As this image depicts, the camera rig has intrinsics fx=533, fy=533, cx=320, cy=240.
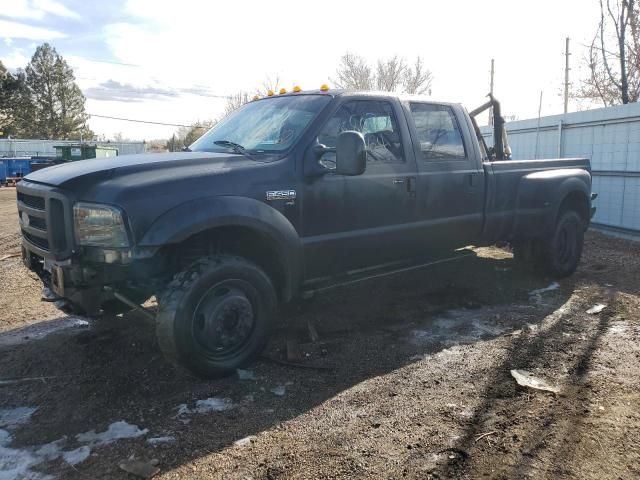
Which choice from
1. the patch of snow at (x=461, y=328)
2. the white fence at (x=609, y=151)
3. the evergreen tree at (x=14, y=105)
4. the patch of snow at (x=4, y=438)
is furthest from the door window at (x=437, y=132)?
the evergreen tree at (x=14, y=105)

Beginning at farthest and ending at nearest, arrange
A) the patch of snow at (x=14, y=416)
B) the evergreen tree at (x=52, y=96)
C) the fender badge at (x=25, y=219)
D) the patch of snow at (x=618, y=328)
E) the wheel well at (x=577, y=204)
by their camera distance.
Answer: the evergreen tree at (x=52, y=96)
the wheel well at (x=577, y=204)
the patch of snow at (x=618, y=328)
the fender badge at (x=25, y=219)
the patch of snow at (x=14, y=416)

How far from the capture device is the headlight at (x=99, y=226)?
127 inches

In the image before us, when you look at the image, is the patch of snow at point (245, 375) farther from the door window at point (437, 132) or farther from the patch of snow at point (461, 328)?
the door window at point (437, 132)

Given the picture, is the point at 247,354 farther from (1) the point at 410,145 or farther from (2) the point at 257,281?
(1) the point at 410,145

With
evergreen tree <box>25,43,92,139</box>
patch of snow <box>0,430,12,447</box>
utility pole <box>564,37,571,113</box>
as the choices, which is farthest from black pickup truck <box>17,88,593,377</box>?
evergreen tree <box>25,43,92,139</box>

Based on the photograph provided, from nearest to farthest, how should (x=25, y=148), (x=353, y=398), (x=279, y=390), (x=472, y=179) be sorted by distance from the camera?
(x=353, y=398) < (x=279, y=390) < (x=472, y=179) < (x=25, y=148)

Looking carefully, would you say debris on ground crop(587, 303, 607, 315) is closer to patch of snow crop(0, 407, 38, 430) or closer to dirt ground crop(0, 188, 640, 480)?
dirt ground crop(0, 188, 640, 480)

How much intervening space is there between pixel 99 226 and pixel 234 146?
138 centimetres

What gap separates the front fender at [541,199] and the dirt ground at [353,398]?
0.89m

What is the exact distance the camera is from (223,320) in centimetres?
363

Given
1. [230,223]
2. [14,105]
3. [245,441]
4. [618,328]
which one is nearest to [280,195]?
[230,223]

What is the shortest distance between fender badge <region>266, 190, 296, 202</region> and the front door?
0.37 ft

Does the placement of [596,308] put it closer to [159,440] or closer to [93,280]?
[159,440]

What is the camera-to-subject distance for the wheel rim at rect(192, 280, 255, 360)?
11.6 feet
